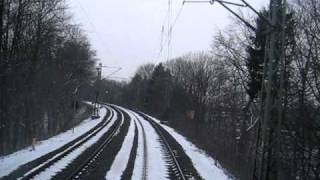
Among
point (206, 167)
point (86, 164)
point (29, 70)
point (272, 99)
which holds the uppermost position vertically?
point (29, 70)

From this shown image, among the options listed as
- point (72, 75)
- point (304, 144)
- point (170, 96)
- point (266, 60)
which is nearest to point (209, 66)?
point (170, 96)

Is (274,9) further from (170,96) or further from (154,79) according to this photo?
(154,79)

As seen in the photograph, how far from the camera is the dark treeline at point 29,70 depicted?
102ft

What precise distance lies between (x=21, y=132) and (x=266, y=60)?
83.5 feet

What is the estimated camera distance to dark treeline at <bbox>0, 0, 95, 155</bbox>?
102ft

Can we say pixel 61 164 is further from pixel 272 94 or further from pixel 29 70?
pixel 29 70

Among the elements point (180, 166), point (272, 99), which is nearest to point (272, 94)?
point (272, 99)

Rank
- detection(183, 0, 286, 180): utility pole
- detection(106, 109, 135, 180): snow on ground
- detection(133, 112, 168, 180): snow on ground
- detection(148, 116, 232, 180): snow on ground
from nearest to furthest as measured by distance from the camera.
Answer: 1. detection(183, 0, 286, 180): utility pole
2. detection(106, 109, 135, 180): snow on ground
3. detection(133, 112, 168, 180): snow on ground
4. detection(148, 116, 232, 180): snow on ground

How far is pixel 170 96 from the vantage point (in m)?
85.7

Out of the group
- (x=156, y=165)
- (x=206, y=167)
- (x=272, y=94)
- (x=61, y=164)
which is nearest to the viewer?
(x=272, y=94)

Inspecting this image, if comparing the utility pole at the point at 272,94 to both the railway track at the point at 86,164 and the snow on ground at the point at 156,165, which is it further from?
the railway track at the point at 86,164

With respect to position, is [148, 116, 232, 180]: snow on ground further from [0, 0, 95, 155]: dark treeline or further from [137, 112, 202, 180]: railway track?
[0, 0, 95, 155]: dark treeline

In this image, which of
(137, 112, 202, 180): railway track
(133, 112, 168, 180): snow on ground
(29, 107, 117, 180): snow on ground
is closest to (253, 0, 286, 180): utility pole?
(137, 112, 202, 180): railway track

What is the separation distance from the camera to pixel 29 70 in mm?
36000
